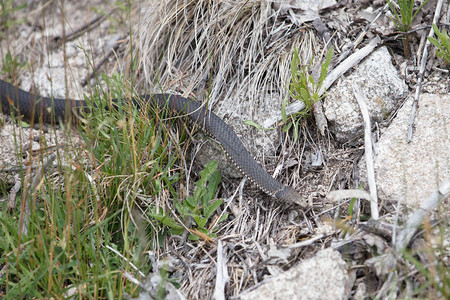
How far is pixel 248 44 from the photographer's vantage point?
16.4 feet

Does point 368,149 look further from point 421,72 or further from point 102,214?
point 102,214

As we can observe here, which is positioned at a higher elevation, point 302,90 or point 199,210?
point 302,90

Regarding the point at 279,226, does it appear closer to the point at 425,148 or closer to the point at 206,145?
the point at 206,145

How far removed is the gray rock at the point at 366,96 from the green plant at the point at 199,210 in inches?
52.2

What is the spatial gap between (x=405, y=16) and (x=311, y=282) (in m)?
2.95

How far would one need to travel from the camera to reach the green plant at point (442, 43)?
412 centimetres

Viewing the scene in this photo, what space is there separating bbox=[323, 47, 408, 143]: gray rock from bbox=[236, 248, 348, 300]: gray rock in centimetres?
149

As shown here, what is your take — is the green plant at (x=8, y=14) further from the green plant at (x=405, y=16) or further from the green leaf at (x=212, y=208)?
the green plant at (x=405, y=16)

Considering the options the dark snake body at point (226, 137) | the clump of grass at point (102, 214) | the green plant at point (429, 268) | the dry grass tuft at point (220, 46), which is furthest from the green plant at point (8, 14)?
the green plant at point (429, 268)

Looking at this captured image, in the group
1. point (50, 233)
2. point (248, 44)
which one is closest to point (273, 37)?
point (248, 44)

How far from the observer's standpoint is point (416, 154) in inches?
156

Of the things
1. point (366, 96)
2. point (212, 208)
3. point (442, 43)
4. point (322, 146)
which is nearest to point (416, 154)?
point (366, 96)

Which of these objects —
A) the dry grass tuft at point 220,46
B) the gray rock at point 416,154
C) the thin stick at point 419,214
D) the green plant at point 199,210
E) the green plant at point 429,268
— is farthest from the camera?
the dry grass tuft at point 220,46

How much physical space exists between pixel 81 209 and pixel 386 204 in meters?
2.71
